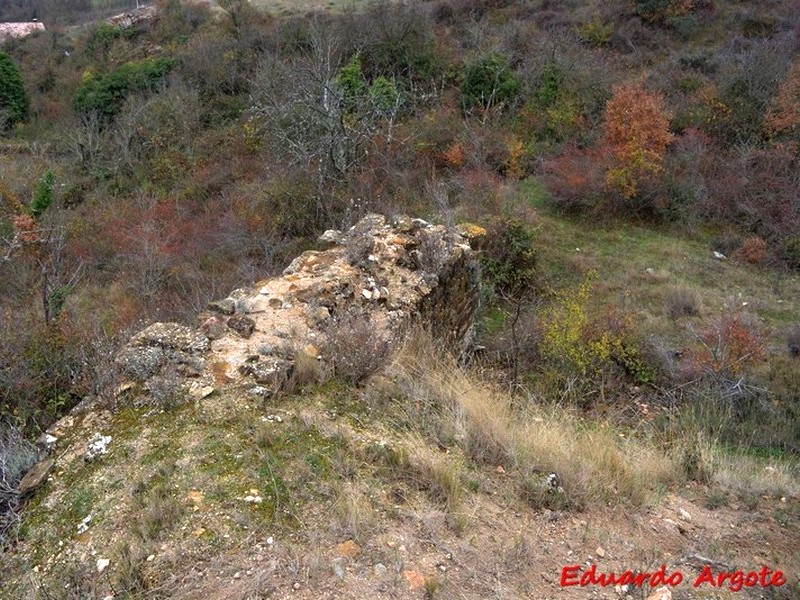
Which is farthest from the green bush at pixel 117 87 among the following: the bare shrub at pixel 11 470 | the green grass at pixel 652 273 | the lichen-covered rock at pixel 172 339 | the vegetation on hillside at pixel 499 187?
the bare shrub at pixel 11 470

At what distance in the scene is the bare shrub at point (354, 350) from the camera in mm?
4301

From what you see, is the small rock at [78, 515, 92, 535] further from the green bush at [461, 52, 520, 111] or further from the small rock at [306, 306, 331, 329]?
the green bush at [461, 52, 520, 111]

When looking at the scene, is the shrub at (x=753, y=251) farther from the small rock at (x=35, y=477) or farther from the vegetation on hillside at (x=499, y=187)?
the small rock at (x=35, y=477)

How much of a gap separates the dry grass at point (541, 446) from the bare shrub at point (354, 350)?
0.19 meters

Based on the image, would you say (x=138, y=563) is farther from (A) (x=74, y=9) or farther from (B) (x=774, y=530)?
(A) (x=74, y=9)

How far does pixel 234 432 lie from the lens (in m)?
3.57

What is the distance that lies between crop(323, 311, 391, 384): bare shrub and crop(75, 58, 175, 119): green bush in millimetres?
19712

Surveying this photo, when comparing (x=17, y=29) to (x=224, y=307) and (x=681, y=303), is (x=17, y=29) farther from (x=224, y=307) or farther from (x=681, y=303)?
(x=681, y=303)

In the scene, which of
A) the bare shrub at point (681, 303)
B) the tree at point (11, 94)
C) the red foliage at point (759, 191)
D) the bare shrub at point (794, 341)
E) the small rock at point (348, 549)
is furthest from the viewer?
the tree at point (11, 94)

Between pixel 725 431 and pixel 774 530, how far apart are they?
2.69m

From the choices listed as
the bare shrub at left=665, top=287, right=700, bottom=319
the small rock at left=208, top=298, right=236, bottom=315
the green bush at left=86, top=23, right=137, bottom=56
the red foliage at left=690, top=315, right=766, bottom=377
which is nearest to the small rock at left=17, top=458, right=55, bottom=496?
the small rock at left=208, top=298, right=236, bottom=315

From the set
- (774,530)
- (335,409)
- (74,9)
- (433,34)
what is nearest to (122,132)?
(433,34)

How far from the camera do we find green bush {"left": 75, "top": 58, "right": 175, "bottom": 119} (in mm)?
21067

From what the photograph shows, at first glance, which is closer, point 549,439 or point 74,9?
point 549,439
